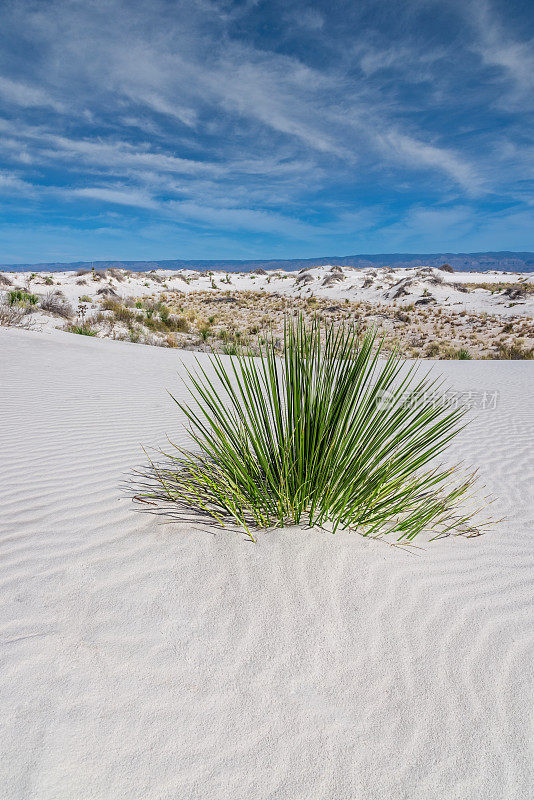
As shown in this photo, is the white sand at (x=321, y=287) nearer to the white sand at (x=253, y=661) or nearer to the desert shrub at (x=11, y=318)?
the desert shrub at (x=11, y=318)

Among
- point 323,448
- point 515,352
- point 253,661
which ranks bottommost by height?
point 253,661

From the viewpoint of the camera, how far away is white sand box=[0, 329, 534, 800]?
1421 mm

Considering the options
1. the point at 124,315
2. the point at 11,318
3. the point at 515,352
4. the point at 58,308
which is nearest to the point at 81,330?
the point at 11,318

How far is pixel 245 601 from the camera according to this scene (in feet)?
7.09

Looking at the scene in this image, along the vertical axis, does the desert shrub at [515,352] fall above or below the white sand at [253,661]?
above

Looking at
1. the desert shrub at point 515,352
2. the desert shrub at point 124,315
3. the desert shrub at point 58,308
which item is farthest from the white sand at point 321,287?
the desert shrub at point 515,352

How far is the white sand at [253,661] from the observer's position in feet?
4.66

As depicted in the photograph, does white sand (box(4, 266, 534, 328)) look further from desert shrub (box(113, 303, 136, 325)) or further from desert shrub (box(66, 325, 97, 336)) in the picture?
desert shrub (box(66, 325, 97, 336))

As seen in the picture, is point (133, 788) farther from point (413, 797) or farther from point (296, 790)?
point (413, 797)

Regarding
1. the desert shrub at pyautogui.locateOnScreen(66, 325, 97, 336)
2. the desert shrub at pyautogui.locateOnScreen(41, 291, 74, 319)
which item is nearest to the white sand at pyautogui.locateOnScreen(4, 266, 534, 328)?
the desert shrub at pyautogui.locateOnScreen(41, 291, 74, 319)

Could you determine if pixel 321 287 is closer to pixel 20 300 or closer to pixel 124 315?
pixel 124 315

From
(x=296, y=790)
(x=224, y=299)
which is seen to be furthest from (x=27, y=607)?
(x=224, y=299)

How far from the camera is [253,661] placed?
1841 millimetres

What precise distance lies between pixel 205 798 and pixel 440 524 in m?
2.15
